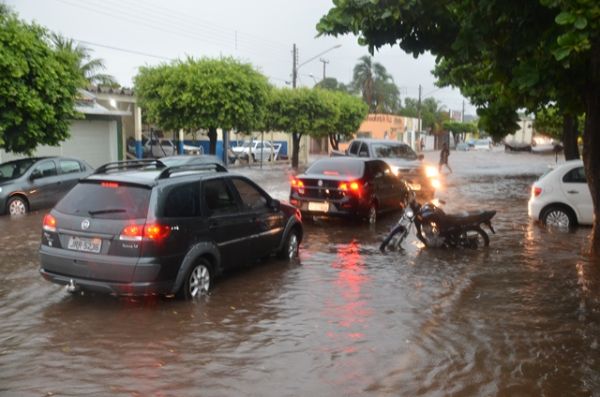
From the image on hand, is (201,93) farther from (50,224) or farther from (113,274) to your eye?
(113,274)

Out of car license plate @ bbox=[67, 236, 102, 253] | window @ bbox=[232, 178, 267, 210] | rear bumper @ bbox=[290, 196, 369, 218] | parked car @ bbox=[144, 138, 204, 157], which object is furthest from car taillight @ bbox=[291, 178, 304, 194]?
parked car @ bbox=[144, 138, 204, 157]

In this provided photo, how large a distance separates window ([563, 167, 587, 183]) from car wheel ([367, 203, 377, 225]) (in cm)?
394

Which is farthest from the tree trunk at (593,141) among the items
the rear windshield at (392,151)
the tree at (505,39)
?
the rear windshield at (392,151)

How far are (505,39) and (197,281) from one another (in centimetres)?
495

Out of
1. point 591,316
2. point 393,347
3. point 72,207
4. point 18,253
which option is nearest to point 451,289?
point 591,316

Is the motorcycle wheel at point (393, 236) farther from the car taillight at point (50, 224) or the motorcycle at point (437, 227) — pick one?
the car taillight at point (50, 224)

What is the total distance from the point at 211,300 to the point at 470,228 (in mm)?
5505

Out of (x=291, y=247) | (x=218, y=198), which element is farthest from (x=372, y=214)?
(x=218, y=198)

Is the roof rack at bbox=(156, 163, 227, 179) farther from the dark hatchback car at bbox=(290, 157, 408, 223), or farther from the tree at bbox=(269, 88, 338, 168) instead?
the tree at bbox=(269, 88, 338, 168)

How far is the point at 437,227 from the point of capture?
10680 mm

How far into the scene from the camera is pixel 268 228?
8.69 metres

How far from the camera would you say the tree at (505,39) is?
278 inches

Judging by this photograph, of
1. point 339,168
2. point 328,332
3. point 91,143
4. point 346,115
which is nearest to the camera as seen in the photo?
point 328,332

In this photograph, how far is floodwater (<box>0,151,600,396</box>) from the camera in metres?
4.92
